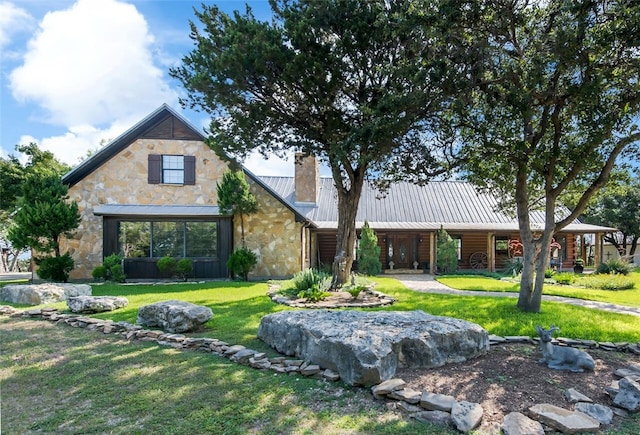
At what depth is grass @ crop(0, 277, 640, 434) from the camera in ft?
10.7

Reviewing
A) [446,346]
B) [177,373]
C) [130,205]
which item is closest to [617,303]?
[446,346]

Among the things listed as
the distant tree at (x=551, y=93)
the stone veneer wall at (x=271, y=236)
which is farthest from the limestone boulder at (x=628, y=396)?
the stone veneer wall at (x=271, y=236)

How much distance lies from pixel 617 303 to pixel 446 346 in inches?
325

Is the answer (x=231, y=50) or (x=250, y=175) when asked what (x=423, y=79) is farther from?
(x=250, y=175)

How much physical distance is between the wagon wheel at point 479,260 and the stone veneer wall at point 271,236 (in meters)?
11.1

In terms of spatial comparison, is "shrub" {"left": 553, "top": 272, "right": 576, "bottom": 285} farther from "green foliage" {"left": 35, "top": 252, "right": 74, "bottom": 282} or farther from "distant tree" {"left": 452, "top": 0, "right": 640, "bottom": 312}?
"green foliage" {"left": 35, "top": 252, "right": 74, "bottom": 282}

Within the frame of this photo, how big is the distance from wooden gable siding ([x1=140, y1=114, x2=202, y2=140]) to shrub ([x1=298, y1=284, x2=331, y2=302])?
27.8ft

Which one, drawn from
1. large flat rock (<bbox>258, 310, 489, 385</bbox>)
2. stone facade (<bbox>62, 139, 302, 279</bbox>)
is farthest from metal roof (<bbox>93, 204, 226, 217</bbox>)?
Answer: large flat rock (<bbox>258, 310, 489, 385</bbox>)

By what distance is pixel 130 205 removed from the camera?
14.7 meters

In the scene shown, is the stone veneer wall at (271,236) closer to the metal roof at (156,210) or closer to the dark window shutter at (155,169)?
the metal roof at (156,210)

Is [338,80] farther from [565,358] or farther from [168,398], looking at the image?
[168,398]

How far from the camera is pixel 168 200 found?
49.0 feet

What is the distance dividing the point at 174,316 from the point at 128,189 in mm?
10102

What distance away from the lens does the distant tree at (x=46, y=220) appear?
1259 cm
